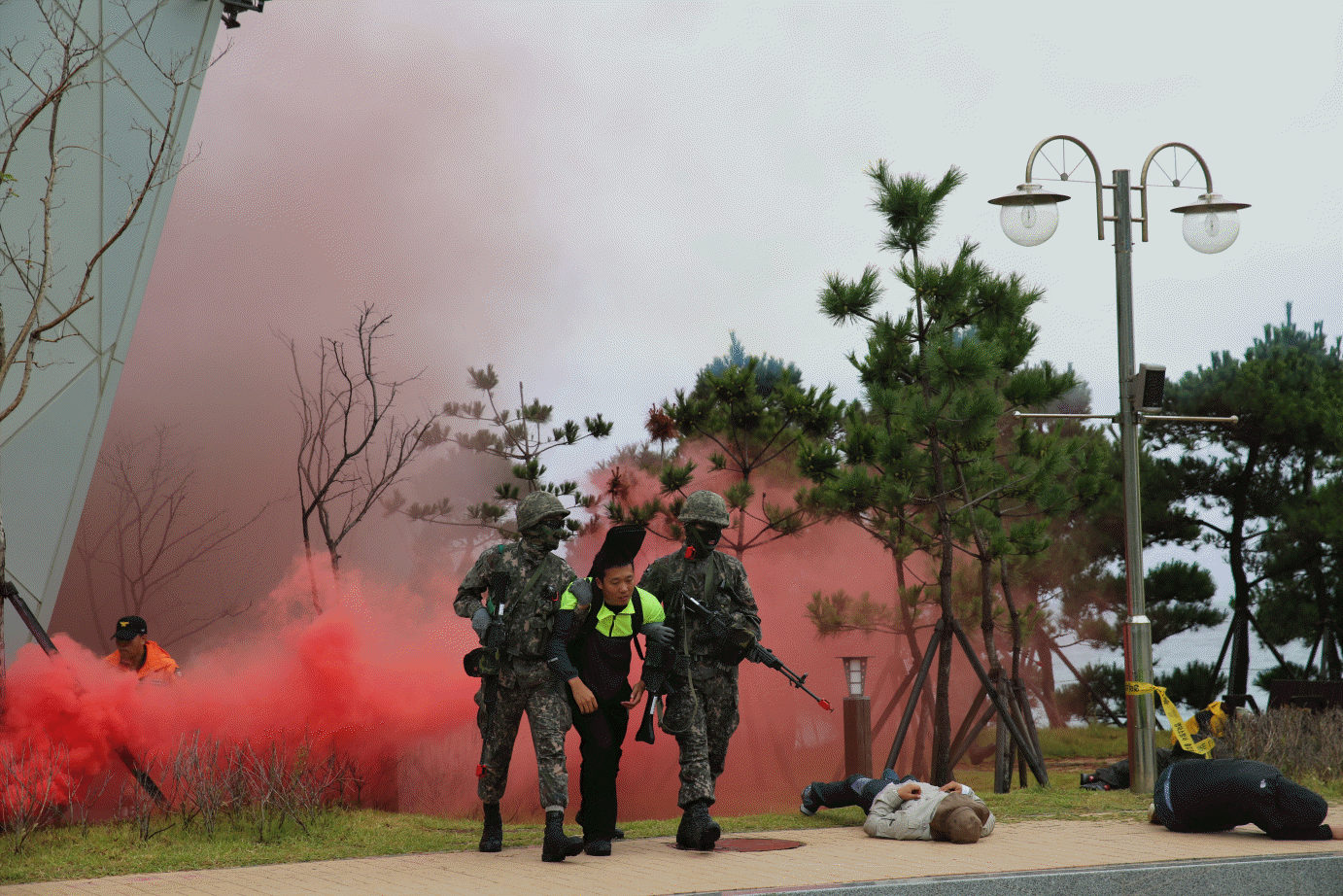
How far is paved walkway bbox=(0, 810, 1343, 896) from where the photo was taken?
4.86m

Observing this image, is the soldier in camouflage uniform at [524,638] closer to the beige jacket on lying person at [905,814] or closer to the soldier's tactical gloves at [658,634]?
the soldier's tactical gloves at [658,634]

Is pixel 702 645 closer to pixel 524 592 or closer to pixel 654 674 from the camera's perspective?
pixel 654 674

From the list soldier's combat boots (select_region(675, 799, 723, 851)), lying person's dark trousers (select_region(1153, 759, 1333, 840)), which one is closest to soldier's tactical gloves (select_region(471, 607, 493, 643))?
soldier's combat boots (select_region(675, 799, 723, 851))

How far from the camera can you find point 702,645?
630cm

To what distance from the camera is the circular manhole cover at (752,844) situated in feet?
19.9

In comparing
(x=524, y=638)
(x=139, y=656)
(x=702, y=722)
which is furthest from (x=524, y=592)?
(x=139, y=656)

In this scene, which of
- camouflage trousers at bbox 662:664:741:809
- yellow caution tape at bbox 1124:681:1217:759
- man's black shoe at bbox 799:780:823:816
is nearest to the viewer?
camouflage trousers at bbox 662:664:741:809

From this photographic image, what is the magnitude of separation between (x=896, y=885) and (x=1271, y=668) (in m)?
12.9

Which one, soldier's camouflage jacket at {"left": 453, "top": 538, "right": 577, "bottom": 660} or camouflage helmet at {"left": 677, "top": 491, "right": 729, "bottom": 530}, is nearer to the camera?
soldier's camouflage jacket at {"left": 453, "top": 538, "right": 577, "bottom": 660}

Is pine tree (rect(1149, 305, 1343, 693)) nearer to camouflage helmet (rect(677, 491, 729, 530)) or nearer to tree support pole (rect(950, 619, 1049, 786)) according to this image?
tree support pole (rect(950, 619, 1049, 786))

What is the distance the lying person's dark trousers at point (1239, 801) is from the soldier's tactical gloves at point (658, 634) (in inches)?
116

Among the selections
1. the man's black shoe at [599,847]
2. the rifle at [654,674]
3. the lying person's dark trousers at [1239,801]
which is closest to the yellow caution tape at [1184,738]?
the lying person's dark trousers at [1239,801]

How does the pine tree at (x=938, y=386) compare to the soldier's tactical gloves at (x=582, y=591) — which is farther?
the pine tree at (x=938, y=386)

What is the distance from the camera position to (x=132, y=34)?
10.6 m
